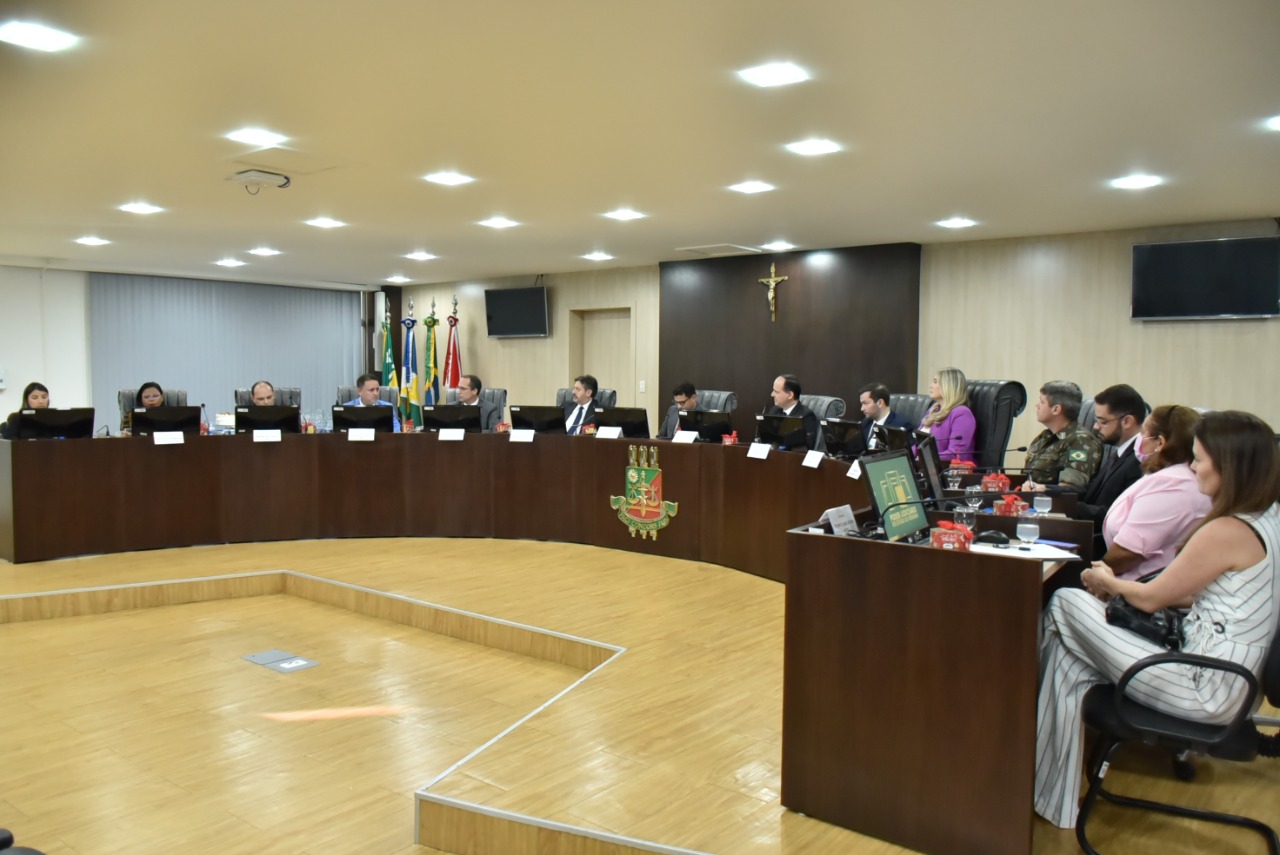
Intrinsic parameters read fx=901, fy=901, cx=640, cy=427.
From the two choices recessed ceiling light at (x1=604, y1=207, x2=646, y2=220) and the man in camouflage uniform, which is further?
recessed ceiling light at (x1=604, y1=207, x2=646, y2=220)

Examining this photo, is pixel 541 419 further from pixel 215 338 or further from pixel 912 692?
pixel 215 338

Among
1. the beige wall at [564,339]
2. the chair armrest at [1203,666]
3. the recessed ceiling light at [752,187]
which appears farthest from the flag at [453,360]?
the chair armrest at [1203,666]

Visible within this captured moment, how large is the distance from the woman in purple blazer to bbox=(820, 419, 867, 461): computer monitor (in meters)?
0.79

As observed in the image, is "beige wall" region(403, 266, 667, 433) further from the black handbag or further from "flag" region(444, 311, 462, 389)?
the black handbag

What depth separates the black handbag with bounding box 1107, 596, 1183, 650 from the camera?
2299mm

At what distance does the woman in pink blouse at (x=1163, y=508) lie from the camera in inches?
103

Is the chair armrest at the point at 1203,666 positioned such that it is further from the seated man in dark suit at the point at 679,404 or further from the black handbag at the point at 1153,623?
the seated man in dark suit at the point at 679,404

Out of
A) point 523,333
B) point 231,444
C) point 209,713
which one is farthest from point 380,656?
point 523,333

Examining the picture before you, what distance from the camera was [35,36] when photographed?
3.24 meters

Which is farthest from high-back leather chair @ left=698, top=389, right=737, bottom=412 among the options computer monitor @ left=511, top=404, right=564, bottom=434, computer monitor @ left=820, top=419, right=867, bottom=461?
computer monitor @ left=820, top=419, right=867, bottom=461

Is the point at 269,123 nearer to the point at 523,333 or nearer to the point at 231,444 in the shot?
the point at 231,444

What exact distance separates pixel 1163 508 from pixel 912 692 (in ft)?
3.27

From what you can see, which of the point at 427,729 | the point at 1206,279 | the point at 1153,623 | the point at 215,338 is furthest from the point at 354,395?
the point at 1153,623

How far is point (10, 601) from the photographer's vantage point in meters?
4.93
